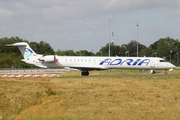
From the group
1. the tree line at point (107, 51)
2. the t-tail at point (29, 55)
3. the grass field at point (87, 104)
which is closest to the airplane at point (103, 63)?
the t-tail at point (29, 55)

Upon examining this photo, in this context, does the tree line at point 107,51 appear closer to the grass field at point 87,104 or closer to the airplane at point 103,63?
the airplane at point 103,63

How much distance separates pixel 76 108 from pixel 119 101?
2.89m

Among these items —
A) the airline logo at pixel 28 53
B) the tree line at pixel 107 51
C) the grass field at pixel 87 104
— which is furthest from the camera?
the tree line at pixel 107 51

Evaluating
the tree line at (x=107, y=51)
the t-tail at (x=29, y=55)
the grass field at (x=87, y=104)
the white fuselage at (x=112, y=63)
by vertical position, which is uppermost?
the tree line at (x=107, y=51)

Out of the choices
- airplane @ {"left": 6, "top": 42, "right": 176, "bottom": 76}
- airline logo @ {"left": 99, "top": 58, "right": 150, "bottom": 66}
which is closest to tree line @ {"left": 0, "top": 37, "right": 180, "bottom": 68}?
airplane @ {"left": 6, "top": 42, "right": 176, "bottom": 76}

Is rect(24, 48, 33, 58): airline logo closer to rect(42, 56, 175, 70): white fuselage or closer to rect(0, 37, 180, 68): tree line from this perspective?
rect(42, 56, 175, 70): white fuselage

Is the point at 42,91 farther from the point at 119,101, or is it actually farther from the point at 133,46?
the point at 133,46

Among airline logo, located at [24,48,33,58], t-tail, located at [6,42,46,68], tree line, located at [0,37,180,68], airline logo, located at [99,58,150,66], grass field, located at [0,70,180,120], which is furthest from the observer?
tree line, located at [0,37,180,68]

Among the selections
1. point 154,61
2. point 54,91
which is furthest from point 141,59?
point 54,91

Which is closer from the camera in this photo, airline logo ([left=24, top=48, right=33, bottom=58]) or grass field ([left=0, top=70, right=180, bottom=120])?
grass field ([left=0, top=70, right=180, bottom=120])

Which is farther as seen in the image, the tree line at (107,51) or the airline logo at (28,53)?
the tree line at (107,51)

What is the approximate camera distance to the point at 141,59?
150 ft

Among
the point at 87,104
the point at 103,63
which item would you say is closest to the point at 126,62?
the point at 103,63

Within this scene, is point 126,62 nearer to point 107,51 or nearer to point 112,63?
point 112,63
